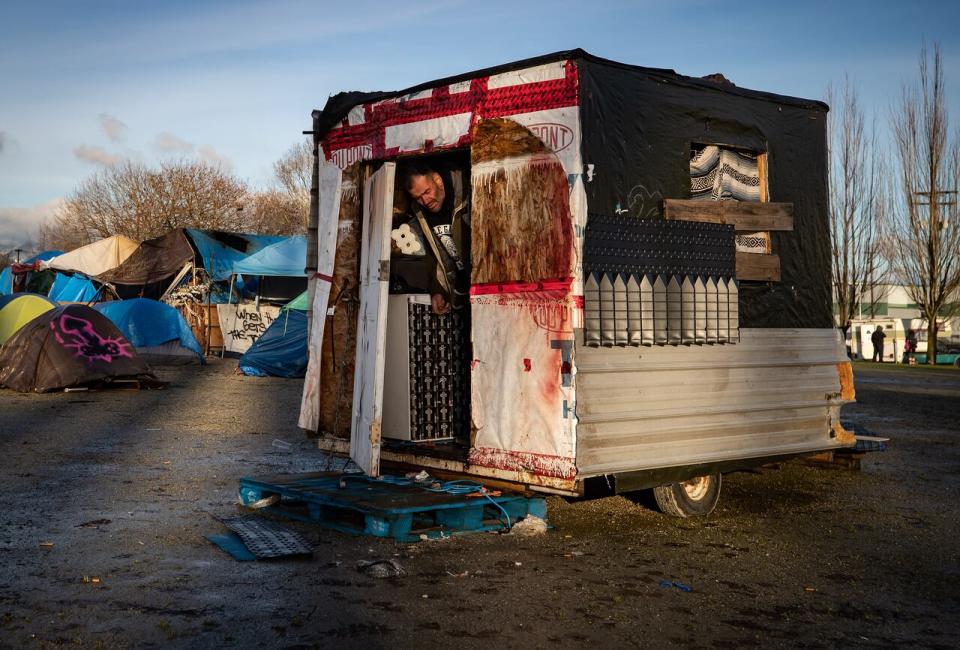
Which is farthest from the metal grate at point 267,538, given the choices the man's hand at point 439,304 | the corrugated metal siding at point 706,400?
the man's hand at point 439,304

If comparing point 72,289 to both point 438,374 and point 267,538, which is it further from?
point 267,538

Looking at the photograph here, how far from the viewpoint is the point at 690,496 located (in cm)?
713

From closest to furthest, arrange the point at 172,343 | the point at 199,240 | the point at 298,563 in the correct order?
the point at 298,563, the point at 172,343, the point at 199,240

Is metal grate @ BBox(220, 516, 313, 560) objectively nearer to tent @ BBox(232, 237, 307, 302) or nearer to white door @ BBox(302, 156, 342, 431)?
white door @ BBox(302, 156, 342, 431)

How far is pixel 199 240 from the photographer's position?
99.8 feet

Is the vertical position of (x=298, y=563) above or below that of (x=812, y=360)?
below

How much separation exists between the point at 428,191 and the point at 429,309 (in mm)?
951

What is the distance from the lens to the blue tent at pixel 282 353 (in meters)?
21.5

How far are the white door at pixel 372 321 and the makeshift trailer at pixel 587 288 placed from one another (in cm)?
2

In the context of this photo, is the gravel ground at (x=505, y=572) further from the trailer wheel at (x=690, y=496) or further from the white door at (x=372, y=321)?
the white door at (x=372, y=321)

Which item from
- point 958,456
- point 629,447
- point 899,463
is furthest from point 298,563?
point 958,456

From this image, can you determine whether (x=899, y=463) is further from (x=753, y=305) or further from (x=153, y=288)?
(x=153, y=288)

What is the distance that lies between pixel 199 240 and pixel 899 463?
80.7 ft

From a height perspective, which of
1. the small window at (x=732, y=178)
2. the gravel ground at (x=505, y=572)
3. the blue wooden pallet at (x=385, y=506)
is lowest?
the gravel ground at (x=505, y=572)
